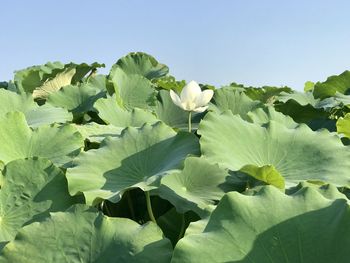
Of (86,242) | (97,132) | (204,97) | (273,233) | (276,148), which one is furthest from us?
(204,97)

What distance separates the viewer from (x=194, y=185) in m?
1.30

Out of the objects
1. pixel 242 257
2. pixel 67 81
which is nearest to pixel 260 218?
pixel 242 257

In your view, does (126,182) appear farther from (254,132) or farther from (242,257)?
(242,257)

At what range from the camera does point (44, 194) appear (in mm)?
1262

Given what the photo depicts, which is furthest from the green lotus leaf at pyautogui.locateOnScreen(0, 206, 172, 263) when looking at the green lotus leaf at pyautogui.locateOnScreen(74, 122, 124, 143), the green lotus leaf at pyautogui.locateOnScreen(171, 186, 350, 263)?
the green lotus leaf at pyautogui.locateOnScreen(74, 122, 124, 143)

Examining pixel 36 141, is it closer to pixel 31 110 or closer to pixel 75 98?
pixel 31 110

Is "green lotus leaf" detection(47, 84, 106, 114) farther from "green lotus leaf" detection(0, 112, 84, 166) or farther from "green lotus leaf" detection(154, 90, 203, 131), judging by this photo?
"green lotus leaf" detection(0, 112, 84, 166)

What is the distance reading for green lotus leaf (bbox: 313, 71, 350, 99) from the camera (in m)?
2.60

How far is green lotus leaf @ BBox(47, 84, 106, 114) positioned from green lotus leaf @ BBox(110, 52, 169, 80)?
572mm

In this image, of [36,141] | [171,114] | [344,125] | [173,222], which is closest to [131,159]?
[173,222]

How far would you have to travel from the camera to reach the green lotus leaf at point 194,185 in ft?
3.97

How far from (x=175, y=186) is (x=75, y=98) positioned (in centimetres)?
129

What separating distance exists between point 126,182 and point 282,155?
0.42m

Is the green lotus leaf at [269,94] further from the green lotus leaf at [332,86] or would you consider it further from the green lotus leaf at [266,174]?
the green lotus leaf at [266,174]
